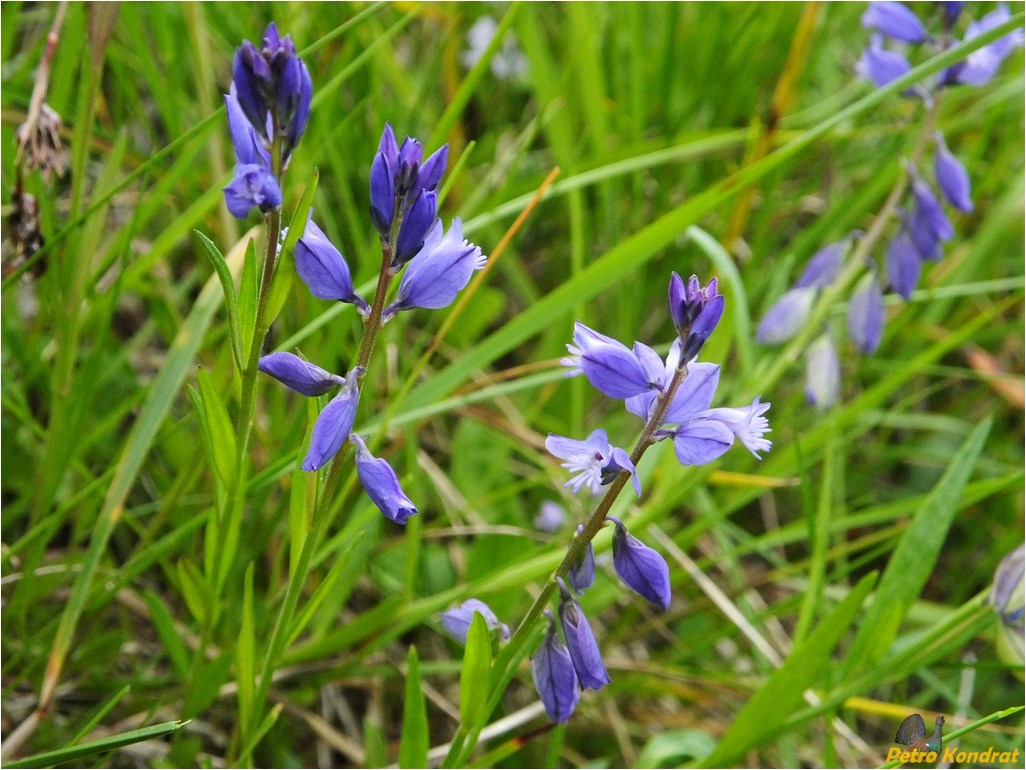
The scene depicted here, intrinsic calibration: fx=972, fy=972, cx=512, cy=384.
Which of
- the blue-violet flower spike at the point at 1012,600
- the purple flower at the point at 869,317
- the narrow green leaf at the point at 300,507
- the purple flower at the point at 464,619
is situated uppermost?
the narrow green leaf at the point at 300,507

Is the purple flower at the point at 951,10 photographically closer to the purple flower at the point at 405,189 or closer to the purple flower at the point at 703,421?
the purple flower at the point at 703,421

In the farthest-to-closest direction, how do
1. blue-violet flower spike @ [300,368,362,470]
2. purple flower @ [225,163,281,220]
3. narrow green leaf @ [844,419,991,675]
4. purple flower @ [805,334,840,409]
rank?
purple flower @ [805,334,840,409]
narrow green leaf @ [844,419,991,675]
blue-violet flower spike @ [300,368,362,470]
purple flower @ [225,163,281,220]

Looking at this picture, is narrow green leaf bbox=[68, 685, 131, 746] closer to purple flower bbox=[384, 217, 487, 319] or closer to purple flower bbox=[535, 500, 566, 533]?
purple flower bbox=[384, 217, 487, 319]

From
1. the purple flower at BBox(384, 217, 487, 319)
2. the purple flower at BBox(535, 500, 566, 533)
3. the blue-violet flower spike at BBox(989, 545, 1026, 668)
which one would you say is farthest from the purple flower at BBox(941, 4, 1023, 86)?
the purple flower at BBox(384, 217, 487, 319)

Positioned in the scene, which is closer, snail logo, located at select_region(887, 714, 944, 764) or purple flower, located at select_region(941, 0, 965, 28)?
snail logo, located at select_region(887, 714, 944, 764)

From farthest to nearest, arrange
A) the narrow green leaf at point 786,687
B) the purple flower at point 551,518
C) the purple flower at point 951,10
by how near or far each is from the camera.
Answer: the purple flower at point 551,518 < the purple flower at point 951,10 < the narrow green leaf at point 786,687

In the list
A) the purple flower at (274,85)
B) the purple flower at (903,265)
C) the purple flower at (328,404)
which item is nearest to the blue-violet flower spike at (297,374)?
the purple flower at (328,404)

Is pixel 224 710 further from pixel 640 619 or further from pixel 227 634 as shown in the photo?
pixel 640 619
